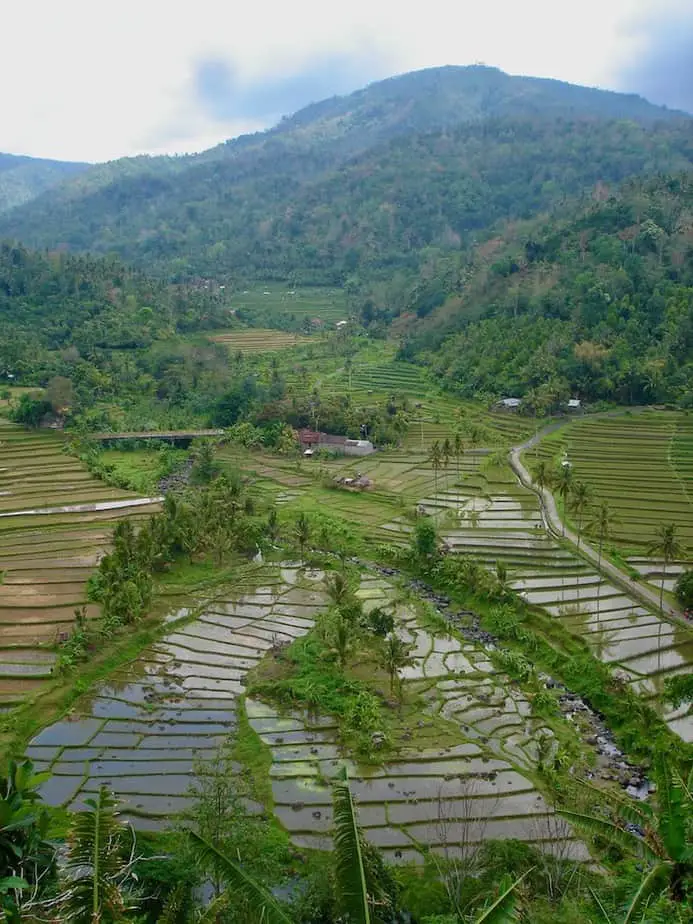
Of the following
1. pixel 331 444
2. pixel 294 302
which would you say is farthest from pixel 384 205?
pixel 331 444

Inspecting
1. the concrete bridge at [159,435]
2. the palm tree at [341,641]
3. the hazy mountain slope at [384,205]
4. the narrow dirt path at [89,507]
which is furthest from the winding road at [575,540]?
the hazy mountain slope at [384,205]

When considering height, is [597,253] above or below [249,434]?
above

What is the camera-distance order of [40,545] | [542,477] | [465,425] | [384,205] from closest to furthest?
[40,545], [542,477], [465,425], [384,205]

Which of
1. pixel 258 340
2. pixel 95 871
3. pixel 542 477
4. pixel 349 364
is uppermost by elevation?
pixel 258 340

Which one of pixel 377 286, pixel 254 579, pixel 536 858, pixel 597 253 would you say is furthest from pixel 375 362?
pixel 536 858

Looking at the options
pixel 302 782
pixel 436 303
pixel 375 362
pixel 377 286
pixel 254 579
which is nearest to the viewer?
pixel 302 782

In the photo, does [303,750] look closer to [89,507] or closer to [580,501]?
[580,501]

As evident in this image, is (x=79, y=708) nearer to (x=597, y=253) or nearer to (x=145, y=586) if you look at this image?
(x=145, y=586)
